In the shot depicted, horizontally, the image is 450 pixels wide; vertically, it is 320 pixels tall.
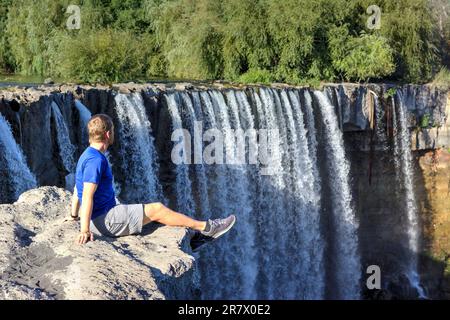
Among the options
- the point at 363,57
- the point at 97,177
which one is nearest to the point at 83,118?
the point at 97,177

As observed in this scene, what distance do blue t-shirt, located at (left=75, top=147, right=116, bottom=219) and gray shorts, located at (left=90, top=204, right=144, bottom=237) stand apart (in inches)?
2.1

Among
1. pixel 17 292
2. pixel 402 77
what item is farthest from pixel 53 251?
pixel 402 77

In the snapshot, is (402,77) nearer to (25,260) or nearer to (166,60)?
(166,60)

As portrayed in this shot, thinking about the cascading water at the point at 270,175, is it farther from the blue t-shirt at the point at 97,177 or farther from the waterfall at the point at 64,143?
the blue t-shirt at the point at 97,177

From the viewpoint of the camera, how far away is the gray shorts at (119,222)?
4227mm

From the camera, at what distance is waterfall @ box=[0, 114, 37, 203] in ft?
Result: 27.0

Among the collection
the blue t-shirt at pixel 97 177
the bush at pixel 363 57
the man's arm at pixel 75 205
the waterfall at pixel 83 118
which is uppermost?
the bush at pixel 363 57

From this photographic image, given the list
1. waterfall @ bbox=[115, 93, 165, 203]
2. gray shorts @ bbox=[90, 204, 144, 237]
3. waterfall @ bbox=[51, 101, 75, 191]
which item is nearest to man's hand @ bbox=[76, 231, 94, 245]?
gray shorts @ bbox=[90, 204, 144, 237]

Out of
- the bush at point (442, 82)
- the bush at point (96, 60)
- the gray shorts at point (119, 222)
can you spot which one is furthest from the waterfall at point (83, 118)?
the bush at point (442, 82)

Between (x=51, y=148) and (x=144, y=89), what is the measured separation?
2333mm

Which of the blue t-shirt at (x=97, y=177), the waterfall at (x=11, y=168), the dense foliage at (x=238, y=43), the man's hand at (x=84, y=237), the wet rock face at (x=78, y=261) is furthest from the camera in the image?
the dense foliage at (x=238, y=43)

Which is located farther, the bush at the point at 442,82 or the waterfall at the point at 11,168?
the bush at the point at 442,82

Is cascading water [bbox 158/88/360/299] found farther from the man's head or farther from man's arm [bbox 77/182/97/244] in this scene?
man's arm [bbox 77/182/97/244]

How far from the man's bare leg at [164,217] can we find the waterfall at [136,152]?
618 cm
